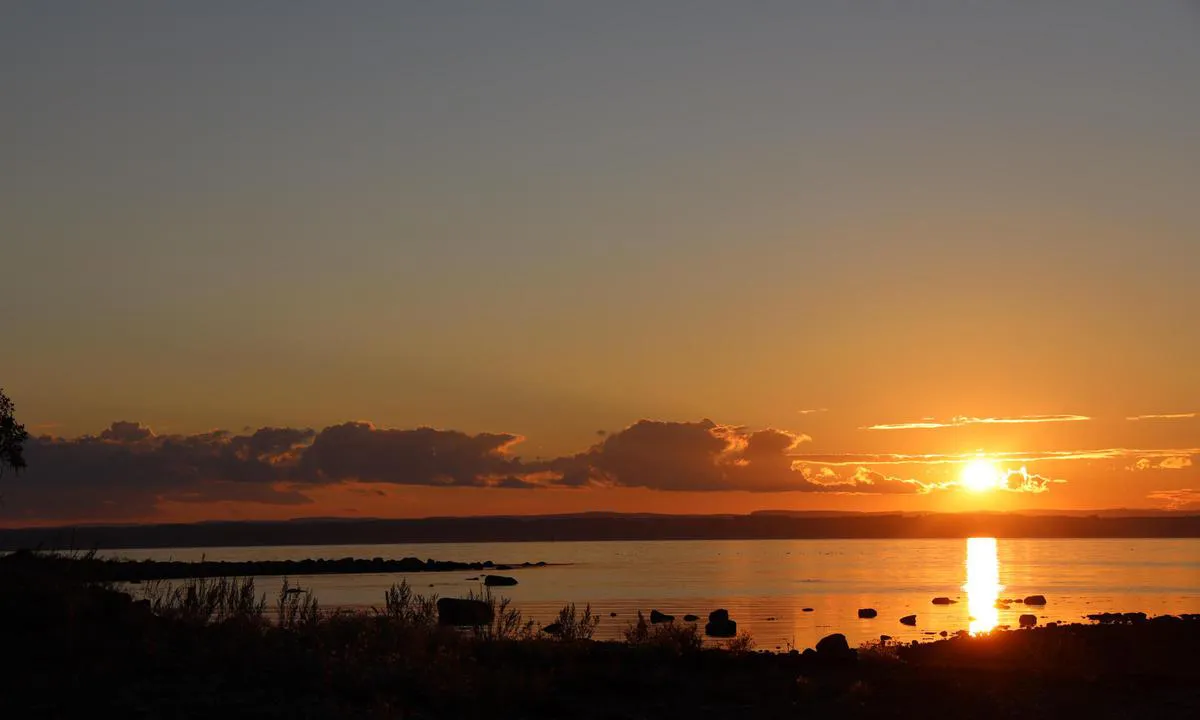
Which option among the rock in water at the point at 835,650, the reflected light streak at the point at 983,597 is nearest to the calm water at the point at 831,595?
the reflected light streak at the point at 983,597

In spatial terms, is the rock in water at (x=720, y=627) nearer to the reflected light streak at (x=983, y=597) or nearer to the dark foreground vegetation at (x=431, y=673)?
the reflected light streak at (x=983, y=597)

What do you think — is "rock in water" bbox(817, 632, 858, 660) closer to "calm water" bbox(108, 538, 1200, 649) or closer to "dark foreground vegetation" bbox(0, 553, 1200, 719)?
"dark foreground vegetation" bbox(0, 553, 1200, 719)

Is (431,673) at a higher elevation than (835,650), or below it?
below

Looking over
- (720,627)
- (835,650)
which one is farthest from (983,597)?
(835,650)

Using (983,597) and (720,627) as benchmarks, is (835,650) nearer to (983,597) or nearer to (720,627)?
(720,627)

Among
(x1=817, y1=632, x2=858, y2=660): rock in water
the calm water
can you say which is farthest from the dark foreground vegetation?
the calm water

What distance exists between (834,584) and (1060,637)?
66.8 meters

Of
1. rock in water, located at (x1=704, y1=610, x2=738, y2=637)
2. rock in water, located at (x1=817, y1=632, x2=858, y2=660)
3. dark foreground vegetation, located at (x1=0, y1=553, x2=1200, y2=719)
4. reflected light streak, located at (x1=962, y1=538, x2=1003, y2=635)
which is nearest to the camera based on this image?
dark foreground vegetation, located at (x1=0, y1=553, x2=1200, y2=719)

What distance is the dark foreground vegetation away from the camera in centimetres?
1834

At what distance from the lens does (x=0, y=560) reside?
26.1m

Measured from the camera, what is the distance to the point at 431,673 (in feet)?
65.2

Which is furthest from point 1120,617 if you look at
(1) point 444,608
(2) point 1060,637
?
(1) point 444,608

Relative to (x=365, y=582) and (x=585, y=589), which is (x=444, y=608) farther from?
(x=365, y=582)

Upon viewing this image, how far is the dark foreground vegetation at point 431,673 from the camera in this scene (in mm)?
18344
